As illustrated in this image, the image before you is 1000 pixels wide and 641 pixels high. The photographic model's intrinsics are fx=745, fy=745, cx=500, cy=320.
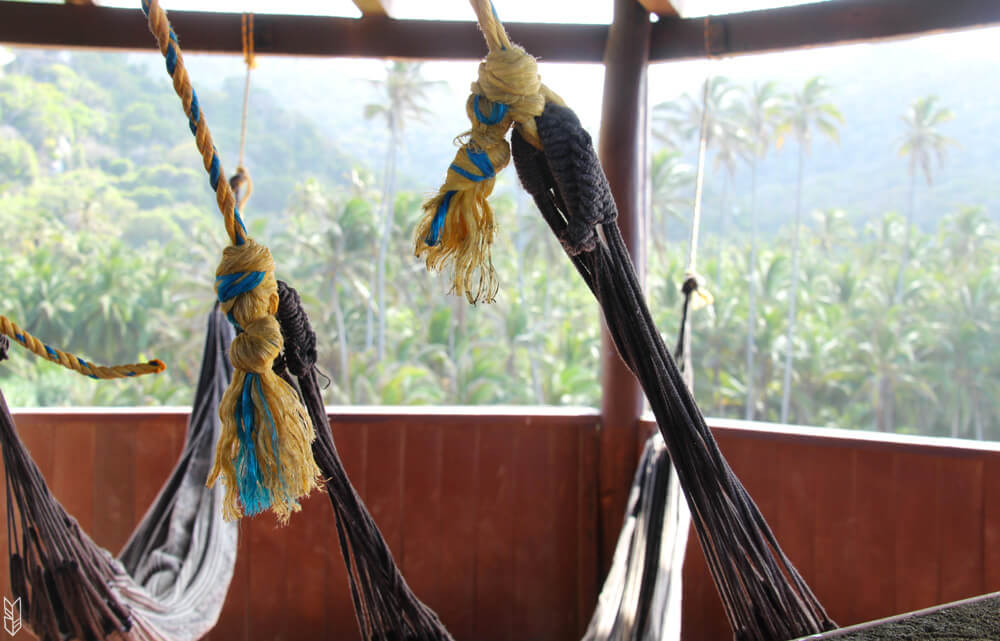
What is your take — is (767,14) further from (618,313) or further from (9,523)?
(9,523)

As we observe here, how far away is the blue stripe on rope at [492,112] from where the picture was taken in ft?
2.70

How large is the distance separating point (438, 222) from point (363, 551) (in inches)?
19.8

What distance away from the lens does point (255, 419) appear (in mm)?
796

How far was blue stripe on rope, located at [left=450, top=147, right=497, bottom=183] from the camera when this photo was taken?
82 cm

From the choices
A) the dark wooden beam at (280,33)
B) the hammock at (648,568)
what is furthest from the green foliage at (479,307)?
the hammock at (648,568)

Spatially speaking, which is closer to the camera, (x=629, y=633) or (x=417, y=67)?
(x=629, y=633)

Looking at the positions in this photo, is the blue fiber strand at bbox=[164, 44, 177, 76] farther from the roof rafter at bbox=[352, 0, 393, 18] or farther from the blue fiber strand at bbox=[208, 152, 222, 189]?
the roof rafter at bbox=[352, 0, 393, 18]

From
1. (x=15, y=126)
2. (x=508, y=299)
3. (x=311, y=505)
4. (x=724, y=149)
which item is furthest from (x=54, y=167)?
(x=311, y=505)

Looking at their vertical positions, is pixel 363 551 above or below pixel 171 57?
below

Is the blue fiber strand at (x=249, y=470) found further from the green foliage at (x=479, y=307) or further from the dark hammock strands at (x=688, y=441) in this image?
the green foliage at (x=479, y=307)

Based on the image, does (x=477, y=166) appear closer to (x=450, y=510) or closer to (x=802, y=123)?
(x=450, y=510)

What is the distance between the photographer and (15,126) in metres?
20.5

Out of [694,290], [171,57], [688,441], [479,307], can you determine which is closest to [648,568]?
[688,441]

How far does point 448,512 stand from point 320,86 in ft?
111
